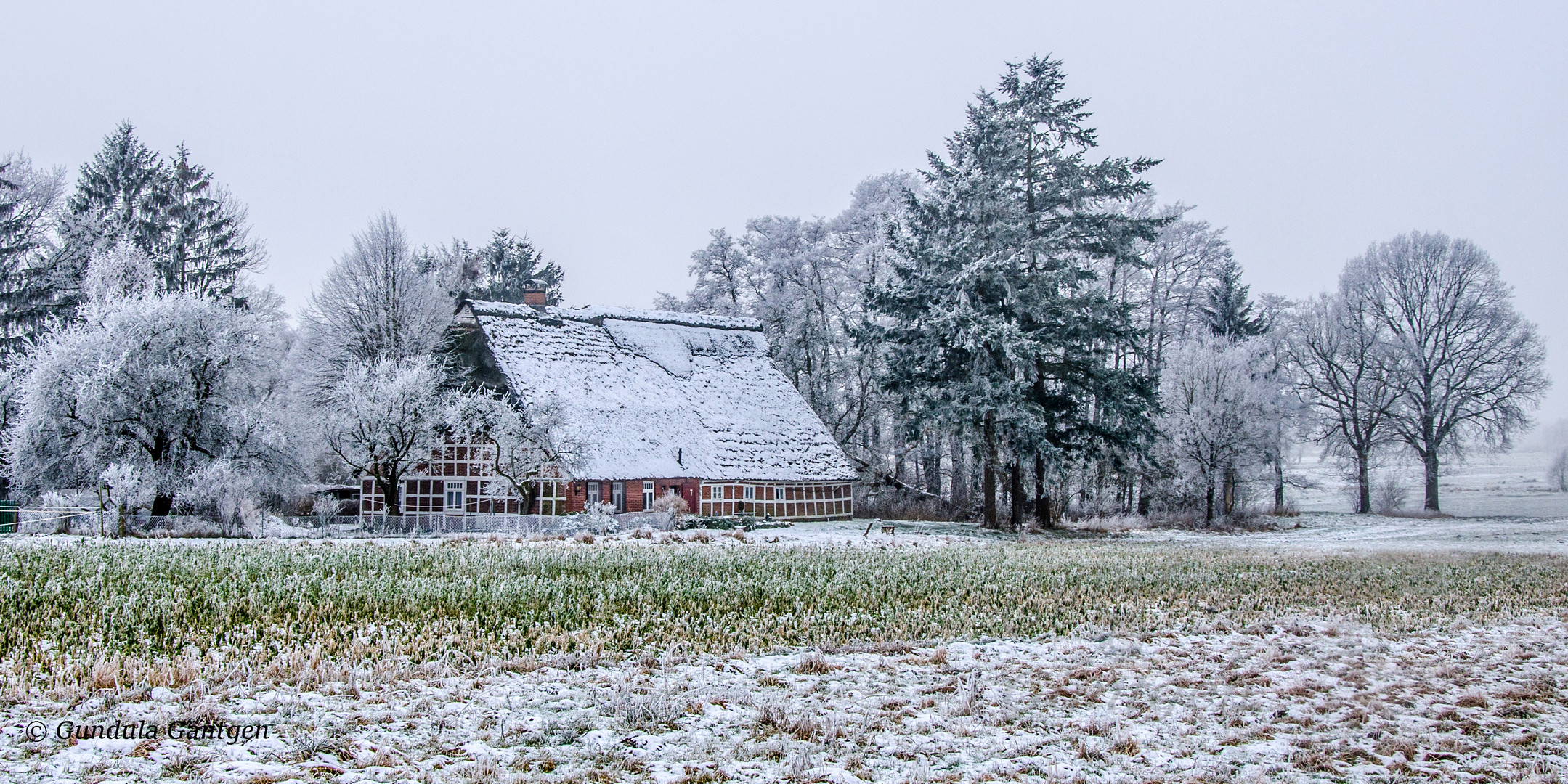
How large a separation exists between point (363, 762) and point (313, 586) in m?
7.77

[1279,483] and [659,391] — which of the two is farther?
[1279,483]

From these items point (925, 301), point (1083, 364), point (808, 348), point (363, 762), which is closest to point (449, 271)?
point (808, 348)

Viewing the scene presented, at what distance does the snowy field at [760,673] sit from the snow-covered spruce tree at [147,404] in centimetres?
1245

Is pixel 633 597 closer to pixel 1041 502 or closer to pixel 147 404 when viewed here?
pixel 147 404

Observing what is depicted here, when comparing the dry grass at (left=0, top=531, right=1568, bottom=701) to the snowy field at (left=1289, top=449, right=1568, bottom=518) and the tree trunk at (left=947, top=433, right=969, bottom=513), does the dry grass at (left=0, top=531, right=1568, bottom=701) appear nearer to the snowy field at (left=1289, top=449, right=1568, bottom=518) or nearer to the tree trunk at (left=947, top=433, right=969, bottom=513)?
the tree trunk at (left=947, top=433, right=969, bottom=513)

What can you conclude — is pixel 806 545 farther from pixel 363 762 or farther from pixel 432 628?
pixel 363 762

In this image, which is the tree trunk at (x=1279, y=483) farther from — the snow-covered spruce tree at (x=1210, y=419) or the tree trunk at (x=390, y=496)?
the tree trunk at (x=390, y=496)

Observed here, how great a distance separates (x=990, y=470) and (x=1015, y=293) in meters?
5.87

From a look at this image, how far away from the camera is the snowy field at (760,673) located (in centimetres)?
572

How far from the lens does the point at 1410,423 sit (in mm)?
46438

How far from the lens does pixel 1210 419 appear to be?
126ft

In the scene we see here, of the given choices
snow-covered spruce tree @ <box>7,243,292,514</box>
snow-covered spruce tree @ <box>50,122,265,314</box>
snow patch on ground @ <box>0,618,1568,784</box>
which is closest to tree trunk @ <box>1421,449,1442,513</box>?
snow patch on ground @ <box>0,618,1568,784</box>

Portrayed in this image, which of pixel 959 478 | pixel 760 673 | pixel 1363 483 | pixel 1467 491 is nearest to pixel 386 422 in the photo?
pixel 959 478

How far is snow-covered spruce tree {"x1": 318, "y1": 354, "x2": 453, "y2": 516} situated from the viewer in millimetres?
29844
